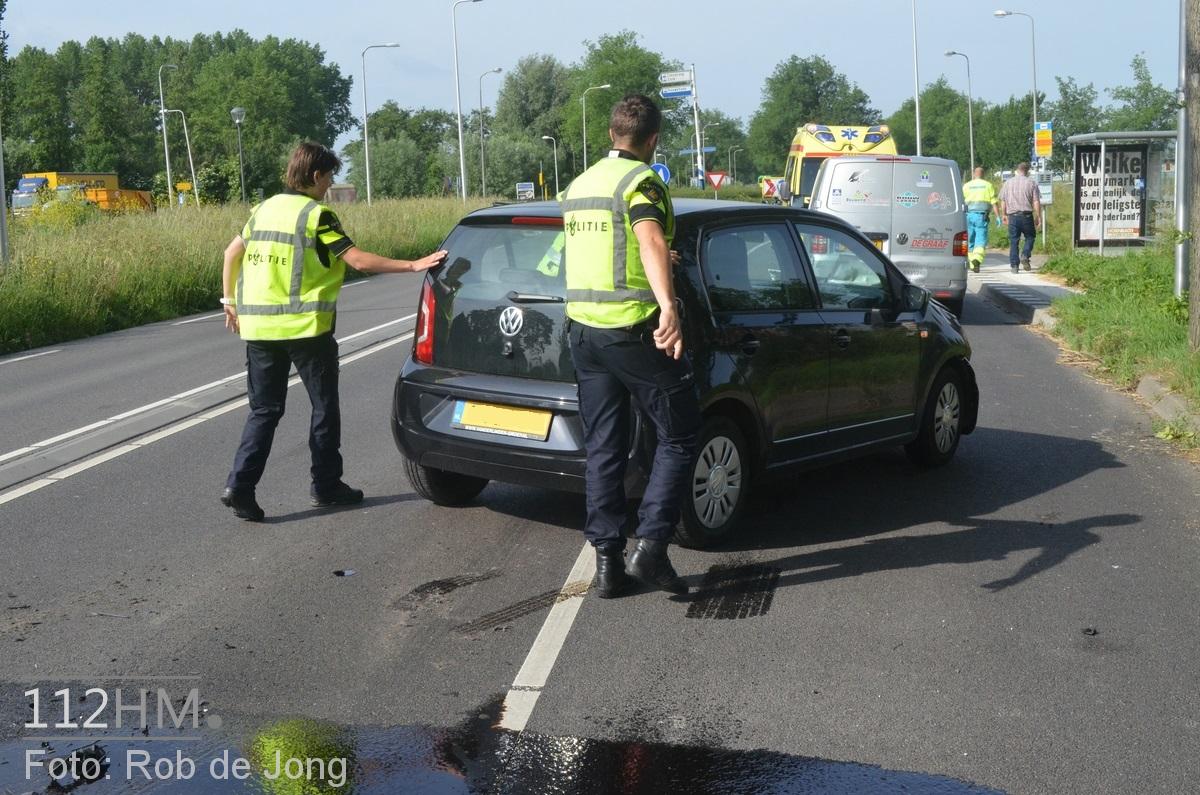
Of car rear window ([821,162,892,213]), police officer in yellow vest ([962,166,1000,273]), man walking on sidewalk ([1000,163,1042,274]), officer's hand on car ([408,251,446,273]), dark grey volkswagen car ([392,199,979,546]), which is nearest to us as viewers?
dark grey volkswagen car ([392,199,979,546])

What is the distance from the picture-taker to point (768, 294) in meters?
6.71

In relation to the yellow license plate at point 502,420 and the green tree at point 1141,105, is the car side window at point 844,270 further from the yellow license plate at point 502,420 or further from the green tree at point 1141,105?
the green tree at point 1141,105

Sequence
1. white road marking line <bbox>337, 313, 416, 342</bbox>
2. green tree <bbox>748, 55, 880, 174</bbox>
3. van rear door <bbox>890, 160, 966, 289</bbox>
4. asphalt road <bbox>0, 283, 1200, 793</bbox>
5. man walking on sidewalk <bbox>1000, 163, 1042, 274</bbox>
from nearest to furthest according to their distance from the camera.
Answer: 1. asphalt road <bbox>0, 283, 1200, 793</bbox>
2. white road marking line <bbox>337, 313, 416, 342</bbox>
3. van rear door <bbox>890, 160, 966, 289</bbox>
4. man walking on sidewalk <bbox>1000, 163, 1042, 274</bbox>
5. green tree <bbox>748, 55, 880, 174</bbox>

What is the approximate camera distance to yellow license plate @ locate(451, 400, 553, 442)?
243 inches

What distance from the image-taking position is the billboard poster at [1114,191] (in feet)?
78.9

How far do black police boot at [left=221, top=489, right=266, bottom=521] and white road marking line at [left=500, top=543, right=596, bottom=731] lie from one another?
1.75 meters

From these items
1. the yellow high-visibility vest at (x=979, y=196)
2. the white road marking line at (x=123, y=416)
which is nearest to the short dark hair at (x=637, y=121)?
the white road marking line at (x=123, y=416)

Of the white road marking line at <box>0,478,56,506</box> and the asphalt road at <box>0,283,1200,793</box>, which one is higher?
the white road marking line at <box>0,478,56,506</box>

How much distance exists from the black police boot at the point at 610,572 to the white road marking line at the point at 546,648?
0.36 ft

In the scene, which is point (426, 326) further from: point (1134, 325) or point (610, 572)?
point (1134, 325)

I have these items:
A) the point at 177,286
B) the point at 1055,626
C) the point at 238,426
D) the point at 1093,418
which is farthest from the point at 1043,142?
the point at 1055,626

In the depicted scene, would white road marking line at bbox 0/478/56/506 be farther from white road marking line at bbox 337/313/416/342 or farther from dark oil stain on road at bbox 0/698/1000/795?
white road marking line at bbox 337/313/416/342

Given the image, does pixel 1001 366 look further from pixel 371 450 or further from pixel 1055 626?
pixel 1055 626

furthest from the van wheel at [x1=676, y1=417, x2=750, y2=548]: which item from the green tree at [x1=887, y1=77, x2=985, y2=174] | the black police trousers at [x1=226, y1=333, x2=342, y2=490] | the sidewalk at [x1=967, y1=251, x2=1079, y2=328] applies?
the green tree at [x1=887, y1=77, x2=985, y2=174]
